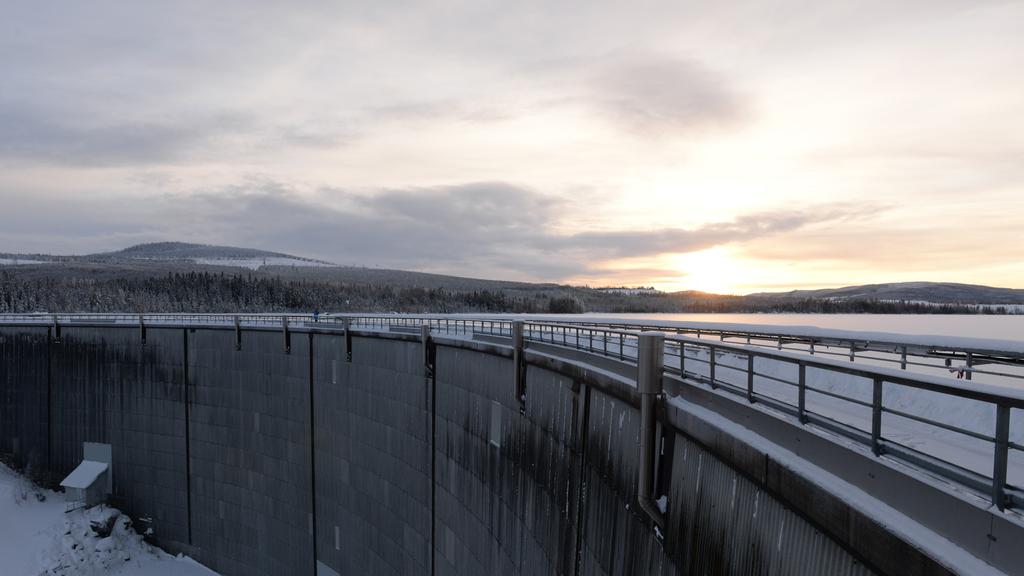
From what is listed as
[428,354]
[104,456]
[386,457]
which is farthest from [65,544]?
[428,354]

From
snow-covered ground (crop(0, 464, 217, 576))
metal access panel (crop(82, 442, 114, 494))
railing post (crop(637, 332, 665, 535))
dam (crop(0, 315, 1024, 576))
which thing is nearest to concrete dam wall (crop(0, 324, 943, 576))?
dam (crop(0, 315, 1024, 576))

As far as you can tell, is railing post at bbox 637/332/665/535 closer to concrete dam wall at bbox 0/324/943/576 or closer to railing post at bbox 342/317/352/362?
concrete dam wall at bbox 0/324/943/576

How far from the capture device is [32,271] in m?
195

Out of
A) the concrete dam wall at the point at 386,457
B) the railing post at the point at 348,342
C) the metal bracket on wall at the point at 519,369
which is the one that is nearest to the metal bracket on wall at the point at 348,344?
the railing post at the point at 348,342

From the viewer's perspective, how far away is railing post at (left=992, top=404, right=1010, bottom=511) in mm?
4328

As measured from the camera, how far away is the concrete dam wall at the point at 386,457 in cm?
842

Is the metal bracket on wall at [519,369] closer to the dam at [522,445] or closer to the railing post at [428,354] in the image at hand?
the dam at [522,445]

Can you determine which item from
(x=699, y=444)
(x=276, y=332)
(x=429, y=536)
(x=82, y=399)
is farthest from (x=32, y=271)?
(x=699, y=444)

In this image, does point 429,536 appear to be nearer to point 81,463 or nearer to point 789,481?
point 789,481

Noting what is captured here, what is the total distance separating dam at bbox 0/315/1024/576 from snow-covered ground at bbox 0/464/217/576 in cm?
124

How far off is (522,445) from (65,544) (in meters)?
32.5

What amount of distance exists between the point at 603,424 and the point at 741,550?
196 inches

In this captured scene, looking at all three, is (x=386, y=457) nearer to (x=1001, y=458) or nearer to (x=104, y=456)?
(x=1001, y=458)

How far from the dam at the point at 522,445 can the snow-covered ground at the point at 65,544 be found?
1.24 m
